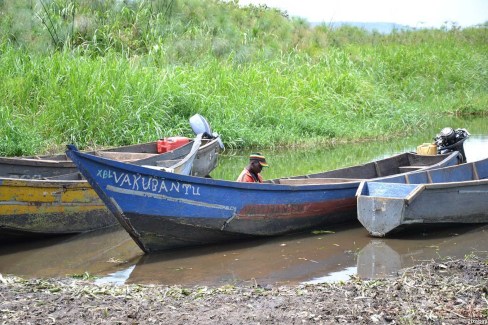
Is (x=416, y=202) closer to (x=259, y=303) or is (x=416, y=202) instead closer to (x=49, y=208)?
(x=259, y=303)

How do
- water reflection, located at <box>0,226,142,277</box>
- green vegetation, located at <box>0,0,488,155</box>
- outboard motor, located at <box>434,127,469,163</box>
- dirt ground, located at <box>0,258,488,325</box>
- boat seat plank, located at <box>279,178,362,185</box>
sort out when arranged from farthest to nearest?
green vegetation, located at <box>0,0,488,155</box> < outboard motor, located at <box>434,127,469,163</box> < boat seat plank, located at <box>279,178,362,185</box> < water reflection, located at <box>0,226,142,277</box> < dirt ground, located at <box>0,258,488,325</box>

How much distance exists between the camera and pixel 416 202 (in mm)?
9672

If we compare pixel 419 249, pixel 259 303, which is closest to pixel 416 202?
pixel 419 249

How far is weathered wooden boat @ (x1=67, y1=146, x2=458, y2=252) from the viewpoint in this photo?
8.62 m

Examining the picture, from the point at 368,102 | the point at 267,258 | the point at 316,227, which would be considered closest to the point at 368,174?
the point at 316,227

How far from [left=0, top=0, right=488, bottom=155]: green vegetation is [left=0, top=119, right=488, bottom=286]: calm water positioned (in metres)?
4.57

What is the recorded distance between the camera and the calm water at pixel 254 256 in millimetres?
8438

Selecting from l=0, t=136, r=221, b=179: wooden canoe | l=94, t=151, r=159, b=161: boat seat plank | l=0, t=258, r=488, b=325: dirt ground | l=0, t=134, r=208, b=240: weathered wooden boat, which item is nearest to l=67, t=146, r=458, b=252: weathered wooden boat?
l=0, t=134, r=208, b=240: weathered wooden boat

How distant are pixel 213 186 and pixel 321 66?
45.3 ft

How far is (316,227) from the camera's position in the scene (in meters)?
10.5

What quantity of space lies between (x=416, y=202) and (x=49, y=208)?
447 centimetres

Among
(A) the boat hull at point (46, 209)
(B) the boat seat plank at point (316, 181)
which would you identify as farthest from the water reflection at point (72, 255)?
(B) the boat seat plank at point (316, 181)

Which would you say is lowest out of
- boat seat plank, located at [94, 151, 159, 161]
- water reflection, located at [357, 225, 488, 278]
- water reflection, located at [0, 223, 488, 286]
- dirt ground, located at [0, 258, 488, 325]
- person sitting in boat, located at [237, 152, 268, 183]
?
water reflection, located at [357, 225, 488, 278]

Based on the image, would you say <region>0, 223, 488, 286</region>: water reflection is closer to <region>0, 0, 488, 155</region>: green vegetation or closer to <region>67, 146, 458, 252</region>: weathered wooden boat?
<region>67, 146, 458, 252</region>: weathered wooden boat
